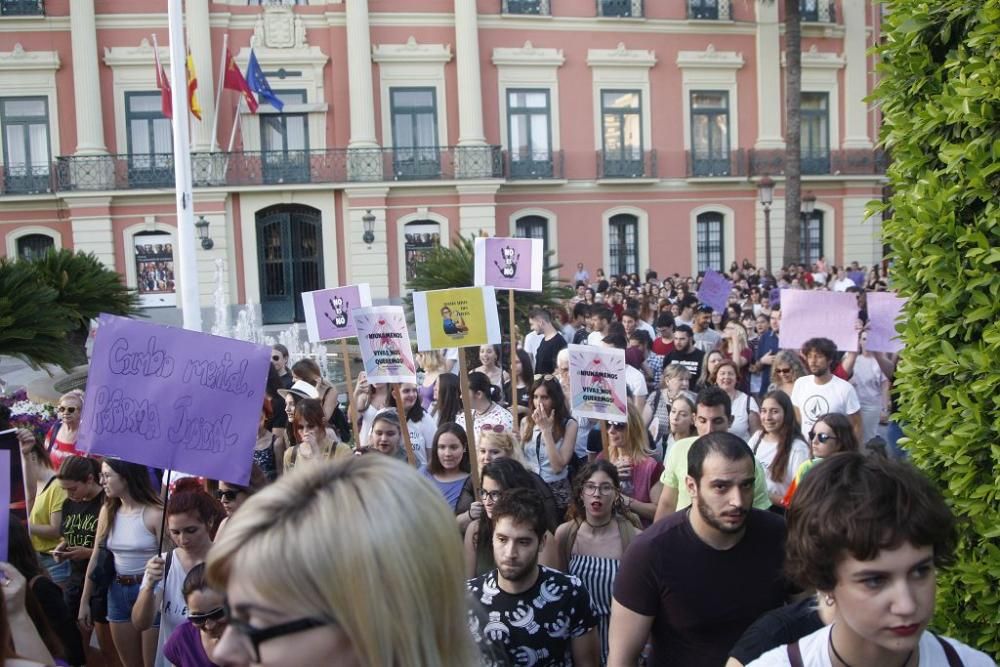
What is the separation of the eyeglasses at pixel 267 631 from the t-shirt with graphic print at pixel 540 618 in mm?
2119

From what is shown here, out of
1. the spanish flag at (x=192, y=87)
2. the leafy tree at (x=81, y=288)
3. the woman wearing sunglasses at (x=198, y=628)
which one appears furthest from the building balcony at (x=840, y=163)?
the woman wearing sunglasses at (x=198, y=628)

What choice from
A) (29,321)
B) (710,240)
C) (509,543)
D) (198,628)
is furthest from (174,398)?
(710,240)

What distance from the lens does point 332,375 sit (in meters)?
16.6

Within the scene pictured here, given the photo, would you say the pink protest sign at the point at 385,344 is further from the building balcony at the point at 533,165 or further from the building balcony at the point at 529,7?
the building balcony at the point at 529,7

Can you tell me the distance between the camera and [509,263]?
9656mm

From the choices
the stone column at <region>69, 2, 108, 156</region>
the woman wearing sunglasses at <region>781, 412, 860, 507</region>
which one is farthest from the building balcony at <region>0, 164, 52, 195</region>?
the woman wearing sunglasses at <region>781, 412, 860, 507</region>

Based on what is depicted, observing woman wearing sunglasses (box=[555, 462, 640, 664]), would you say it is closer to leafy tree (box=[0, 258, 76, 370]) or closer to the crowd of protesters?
the crowd of protesters

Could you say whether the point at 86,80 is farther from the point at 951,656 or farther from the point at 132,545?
the point at 951,656

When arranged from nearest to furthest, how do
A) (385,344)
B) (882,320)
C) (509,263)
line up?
1. (385,344)
2. (882,320)
3. (509,263)

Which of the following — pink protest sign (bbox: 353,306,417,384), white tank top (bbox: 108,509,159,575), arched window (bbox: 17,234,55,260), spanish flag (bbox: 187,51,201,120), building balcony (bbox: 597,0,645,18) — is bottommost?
white tank top (bbox: 108,509,159,575)

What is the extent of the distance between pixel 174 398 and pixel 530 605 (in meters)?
2.20

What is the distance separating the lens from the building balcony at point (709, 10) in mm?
31503

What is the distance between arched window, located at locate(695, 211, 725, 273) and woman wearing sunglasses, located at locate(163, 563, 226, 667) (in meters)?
29.8

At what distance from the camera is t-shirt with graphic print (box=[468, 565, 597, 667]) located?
3.78 meters
